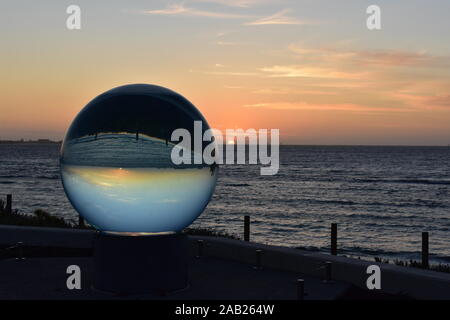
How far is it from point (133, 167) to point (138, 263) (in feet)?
5.55

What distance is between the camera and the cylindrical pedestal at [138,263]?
9.13 m

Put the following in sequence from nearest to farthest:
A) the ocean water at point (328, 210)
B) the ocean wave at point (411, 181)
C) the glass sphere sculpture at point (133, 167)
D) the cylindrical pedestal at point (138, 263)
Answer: the glass sphere sculpture at point (133, 167) < the cylindrical pedestal at point (138, 263) < the ocean water at point (328, 210) < the ocean wave at point (411, 181)

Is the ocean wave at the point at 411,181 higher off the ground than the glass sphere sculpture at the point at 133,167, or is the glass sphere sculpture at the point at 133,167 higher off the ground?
the glass sphere sculpture at the point at 133,167

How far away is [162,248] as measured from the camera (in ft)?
30.3

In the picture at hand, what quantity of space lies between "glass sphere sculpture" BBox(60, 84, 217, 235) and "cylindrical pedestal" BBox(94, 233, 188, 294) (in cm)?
17

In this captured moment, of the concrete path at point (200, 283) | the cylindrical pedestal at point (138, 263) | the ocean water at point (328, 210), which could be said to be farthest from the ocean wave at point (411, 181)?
the cylindrical pedestal at point (138, 263)

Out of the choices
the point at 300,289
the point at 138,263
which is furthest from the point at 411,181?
the point at 138,263

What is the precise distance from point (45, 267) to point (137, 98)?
4.11 metres

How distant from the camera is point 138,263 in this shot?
9172mm

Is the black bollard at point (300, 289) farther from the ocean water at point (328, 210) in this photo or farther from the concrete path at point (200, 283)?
the ocean water at point (328, 210)

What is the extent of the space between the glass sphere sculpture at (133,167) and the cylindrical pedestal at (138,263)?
0.17 meters

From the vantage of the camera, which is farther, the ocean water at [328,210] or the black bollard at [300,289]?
the ocean water at [328,210]
